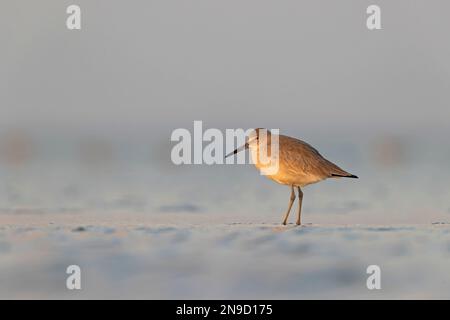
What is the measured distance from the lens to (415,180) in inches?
698

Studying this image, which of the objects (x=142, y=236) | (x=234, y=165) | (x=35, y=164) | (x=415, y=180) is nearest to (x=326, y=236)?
(x=142, y=236)

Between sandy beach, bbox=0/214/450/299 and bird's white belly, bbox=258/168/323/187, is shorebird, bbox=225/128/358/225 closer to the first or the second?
bird's white belly, bbox=258/168/323/187

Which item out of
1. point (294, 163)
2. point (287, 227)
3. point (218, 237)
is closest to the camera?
point (218, 237)

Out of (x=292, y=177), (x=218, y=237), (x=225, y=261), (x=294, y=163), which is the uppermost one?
(x=294, y=163)

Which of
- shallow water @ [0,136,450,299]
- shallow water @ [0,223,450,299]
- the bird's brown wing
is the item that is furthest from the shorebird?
shallow water @ [0,223,450,299]

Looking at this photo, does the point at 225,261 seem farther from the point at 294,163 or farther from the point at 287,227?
the point at 294,163

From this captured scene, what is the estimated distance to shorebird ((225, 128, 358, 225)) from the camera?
12.9 m

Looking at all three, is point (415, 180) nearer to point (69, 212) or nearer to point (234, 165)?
point (234, 165)

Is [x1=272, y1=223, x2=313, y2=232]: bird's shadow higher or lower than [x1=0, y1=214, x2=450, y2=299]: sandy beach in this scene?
higher

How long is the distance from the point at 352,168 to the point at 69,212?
25.0 ft

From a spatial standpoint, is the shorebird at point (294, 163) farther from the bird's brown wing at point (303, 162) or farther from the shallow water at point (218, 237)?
the shallow water at point (218, 237)

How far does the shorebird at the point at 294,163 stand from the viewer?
12.9 m

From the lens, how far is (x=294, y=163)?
12.9m

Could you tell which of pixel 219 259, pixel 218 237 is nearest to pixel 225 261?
pixel 219 259
